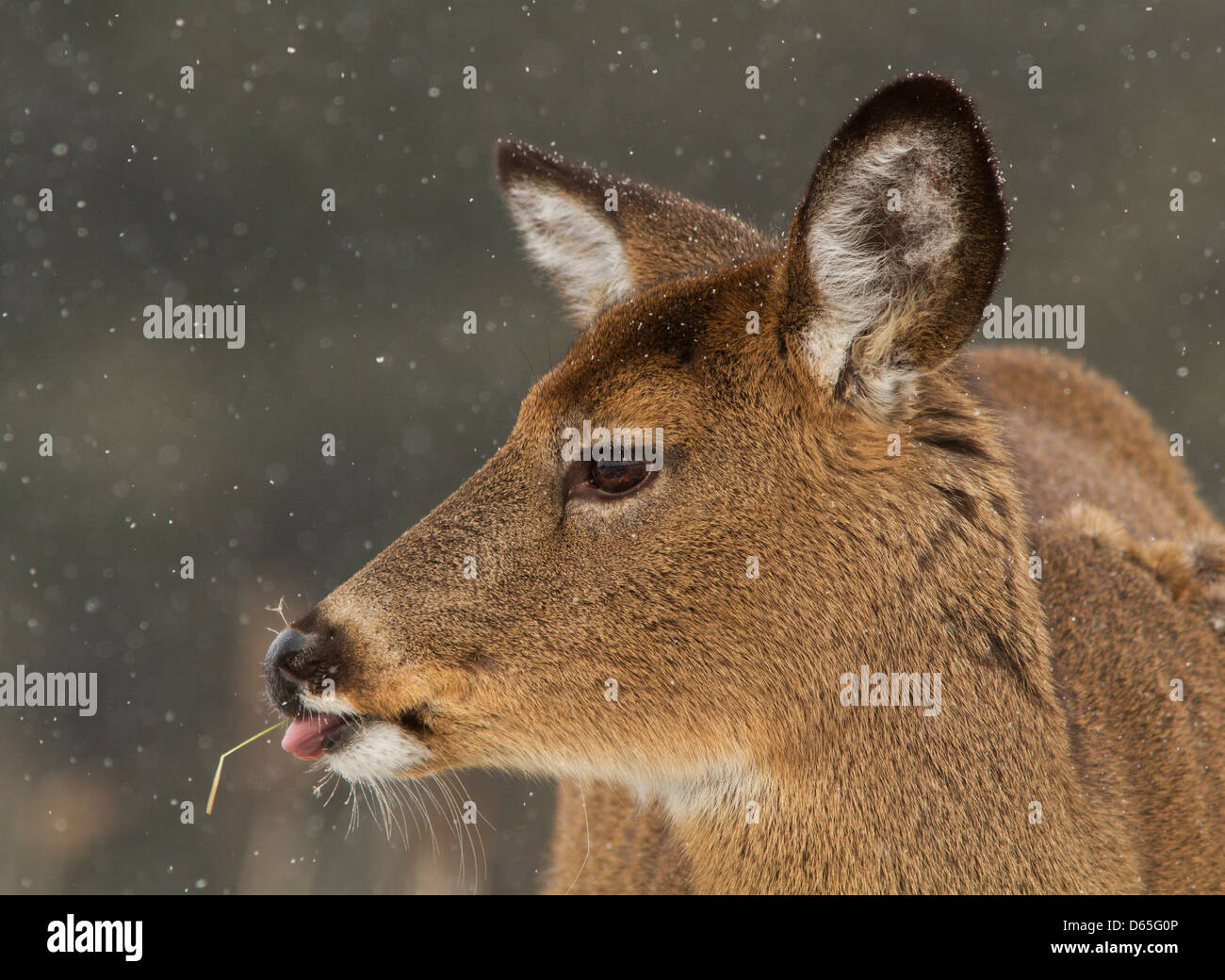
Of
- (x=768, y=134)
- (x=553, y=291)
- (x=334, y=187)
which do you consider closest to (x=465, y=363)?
(x=334, y=187)

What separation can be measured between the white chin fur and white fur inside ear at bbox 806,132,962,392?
136 cm

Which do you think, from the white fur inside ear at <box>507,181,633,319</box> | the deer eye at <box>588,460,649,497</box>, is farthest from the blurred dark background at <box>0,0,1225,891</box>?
the deer eye at <box>588,460,649,497</box>

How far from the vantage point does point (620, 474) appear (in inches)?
125

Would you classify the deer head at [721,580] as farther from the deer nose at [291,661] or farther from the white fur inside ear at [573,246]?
the white fur inside ear at [573,246]

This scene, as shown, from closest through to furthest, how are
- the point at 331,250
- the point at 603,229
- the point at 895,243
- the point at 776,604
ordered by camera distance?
the point at 895,243
the point at 776,604
the point at 603,229
the point at 331,250

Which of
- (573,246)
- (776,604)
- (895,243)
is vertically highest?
(573,246)

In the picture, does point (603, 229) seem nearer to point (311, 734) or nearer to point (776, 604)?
point (776, 604)

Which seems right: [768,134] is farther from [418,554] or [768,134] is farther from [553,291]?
[418,554]

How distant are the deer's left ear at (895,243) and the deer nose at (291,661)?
1.39 m

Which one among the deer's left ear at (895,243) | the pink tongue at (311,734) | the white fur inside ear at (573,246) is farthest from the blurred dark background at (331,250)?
the deer's left ear at (895,243)

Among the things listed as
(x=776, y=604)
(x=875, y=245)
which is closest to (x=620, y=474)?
(x=776, y=604)

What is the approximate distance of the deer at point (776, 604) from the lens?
302 centimetres

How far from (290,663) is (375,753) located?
1.00 ft

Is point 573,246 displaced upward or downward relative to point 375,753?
upward
